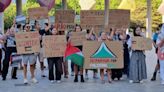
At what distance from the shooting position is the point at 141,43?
14234 millimetres

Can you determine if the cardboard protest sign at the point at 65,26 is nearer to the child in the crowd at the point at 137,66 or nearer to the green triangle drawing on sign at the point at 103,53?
the green triangle drawing on sign at the point at 103,53

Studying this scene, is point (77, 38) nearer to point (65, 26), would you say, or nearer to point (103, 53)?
point (103, 53)

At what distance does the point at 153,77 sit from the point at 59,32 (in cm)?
320

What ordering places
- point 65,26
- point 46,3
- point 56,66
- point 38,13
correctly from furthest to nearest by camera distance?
point 46,3 < point 38,13 < point 65,26 < point 56,66

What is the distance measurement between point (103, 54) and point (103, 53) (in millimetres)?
30

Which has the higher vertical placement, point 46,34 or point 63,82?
point 46,34

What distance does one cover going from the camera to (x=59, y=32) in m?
15.4

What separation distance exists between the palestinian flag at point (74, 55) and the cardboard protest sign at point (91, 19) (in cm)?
115

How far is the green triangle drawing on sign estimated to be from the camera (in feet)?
47.2

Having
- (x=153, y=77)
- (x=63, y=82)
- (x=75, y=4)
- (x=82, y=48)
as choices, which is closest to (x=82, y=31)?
(x=82, y=48)

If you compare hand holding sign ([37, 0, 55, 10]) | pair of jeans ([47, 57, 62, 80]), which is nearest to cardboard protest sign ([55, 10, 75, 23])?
pair of jeans ([47, 57, 62, 80])

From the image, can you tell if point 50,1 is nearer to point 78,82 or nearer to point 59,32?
point 59,32

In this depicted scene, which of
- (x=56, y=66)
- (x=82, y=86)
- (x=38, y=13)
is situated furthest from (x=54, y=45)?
(x=38, y=13)

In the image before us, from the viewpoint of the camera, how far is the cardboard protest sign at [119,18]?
15.4 metres
